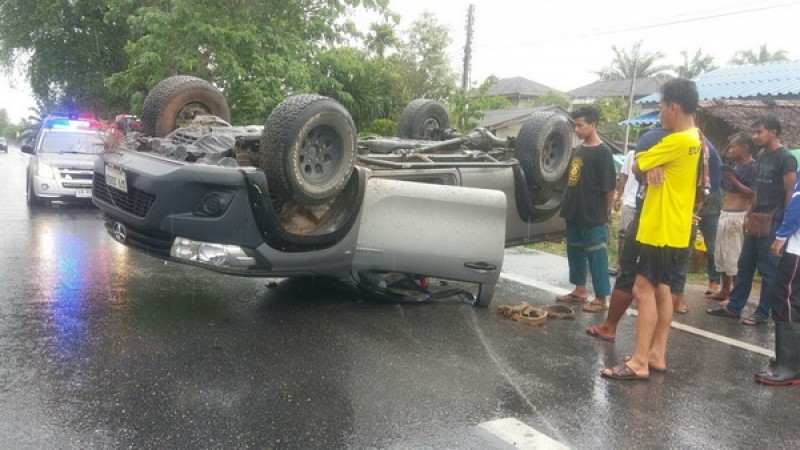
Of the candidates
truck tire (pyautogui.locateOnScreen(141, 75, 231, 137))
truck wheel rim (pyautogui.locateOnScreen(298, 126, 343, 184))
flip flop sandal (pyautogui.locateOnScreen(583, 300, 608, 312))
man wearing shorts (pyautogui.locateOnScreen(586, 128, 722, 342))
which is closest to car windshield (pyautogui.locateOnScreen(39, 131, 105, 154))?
truck tire (pyautogui.locateOnScreen(141, 75, 231, 137))

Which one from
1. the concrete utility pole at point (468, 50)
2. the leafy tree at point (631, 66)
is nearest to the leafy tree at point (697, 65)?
the leafy tree at point (631, 66)

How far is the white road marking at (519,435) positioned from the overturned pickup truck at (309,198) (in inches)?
72.1

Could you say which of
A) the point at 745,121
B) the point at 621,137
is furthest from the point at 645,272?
the point at 621,137

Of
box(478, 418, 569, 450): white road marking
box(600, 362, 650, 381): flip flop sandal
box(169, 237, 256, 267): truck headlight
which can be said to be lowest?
box(600, 362, 650, 381): flip flop sandal

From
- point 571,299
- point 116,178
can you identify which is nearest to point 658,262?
point 571,299

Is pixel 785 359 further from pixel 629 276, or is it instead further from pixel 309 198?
pixel 309 198

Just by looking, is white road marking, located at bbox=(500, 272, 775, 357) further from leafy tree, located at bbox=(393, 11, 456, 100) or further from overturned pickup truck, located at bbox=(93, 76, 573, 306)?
leafy tree, located at bbox=(393, 11, 456, 100)

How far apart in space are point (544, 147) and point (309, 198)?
2.65 meters

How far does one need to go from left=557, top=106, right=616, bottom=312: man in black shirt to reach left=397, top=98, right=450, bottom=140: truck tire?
7.55 ft

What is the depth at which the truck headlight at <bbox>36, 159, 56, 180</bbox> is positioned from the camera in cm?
1041

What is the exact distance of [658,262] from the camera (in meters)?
4.17

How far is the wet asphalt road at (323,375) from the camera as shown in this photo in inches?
121

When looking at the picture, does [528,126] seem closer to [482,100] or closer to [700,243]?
[700,243]

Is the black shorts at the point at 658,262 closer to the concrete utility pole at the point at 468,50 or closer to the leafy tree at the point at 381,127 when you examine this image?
the leafy tree at the point at 381,127
